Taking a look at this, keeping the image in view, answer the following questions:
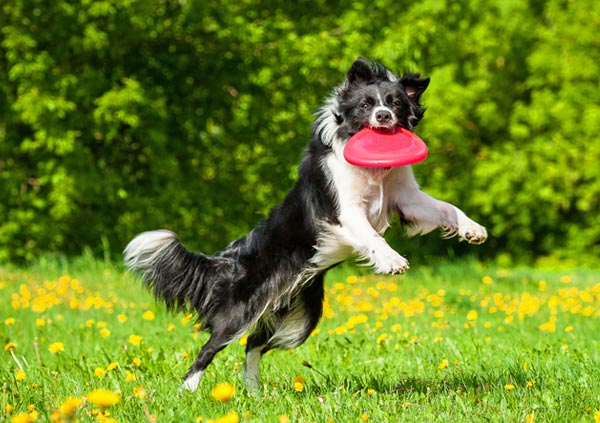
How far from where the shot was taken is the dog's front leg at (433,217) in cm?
467

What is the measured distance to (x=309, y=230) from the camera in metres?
4.79

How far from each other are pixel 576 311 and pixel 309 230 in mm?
3844

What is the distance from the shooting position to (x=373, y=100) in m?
4.72

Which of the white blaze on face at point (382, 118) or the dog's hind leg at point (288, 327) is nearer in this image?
the white blaze on face at point (382, 118)

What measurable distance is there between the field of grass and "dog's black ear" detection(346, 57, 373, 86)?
159 centimetres

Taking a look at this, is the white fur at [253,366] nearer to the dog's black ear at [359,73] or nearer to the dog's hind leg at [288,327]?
the dog's hind leg at [288,327]

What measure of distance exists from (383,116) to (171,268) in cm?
154

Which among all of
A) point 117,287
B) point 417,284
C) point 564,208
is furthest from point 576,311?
point 564,208

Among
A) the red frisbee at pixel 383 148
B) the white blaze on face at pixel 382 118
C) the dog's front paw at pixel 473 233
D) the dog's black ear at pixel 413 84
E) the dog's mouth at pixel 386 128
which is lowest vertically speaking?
the dog's front paw at pixel 473 233

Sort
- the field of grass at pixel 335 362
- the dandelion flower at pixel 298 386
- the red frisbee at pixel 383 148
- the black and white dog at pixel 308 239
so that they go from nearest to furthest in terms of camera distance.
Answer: the field of grass at pixel 335 362
the dandelion flower at pixel 298 386
the red frisbee at pixel 383 148
the black and white dog at pixel 308 239

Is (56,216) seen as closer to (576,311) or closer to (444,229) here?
(576,311)

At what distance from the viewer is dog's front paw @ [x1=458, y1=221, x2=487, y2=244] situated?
183 inches

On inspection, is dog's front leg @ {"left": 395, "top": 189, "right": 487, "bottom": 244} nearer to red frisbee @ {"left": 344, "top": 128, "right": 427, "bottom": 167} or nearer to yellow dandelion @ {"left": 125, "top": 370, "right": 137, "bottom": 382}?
red frisbee @ {"left": 344, "top": 128, "right": 427, "bottom": 167}

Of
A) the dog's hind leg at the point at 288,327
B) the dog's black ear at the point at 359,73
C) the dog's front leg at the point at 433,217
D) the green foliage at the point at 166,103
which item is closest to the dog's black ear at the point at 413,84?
the dog's black ear at the point at 359,73
